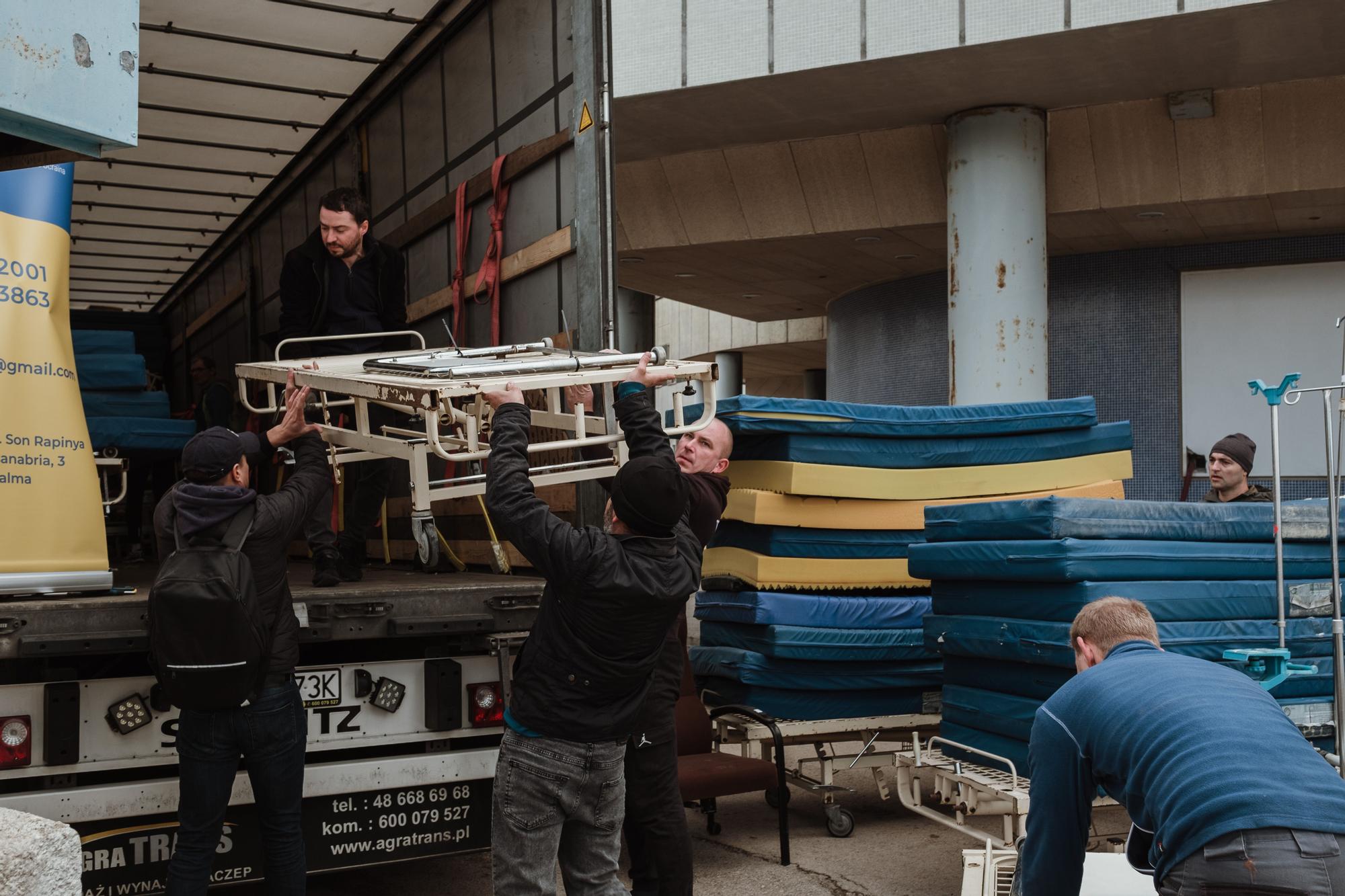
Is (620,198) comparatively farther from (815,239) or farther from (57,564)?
(57,564)

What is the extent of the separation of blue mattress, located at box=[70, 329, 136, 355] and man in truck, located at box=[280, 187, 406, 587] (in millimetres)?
2917

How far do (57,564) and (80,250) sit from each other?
7.73 meters

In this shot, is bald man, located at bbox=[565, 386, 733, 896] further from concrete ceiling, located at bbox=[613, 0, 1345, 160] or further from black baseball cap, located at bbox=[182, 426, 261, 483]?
concrete ceiling, located at bbox=[613, 0, 1345, 160]

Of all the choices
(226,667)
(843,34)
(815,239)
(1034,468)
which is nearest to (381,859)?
(226,667)

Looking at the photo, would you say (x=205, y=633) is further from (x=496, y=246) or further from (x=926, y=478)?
(x=926, y=478)

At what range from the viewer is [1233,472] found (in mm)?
6410

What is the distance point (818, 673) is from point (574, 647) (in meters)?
3.22

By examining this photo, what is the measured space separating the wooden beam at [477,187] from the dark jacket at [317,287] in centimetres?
48

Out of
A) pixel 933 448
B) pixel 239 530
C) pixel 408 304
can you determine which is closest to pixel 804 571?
pixel 933 448

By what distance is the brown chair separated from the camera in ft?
17.4

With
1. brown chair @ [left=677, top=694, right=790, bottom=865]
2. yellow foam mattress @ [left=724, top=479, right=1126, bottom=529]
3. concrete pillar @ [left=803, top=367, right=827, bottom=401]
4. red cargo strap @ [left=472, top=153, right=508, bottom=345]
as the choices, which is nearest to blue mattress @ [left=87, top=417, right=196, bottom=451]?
red cargo strap @ [left=472, top=153, right=508, bottom=345]

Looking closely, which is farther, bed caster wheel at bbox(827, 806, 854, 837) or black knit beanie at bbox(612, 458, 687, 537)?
bed caster wheel at bbox(827, 806, 854, 837)

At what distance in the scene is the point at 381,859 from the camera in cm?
400

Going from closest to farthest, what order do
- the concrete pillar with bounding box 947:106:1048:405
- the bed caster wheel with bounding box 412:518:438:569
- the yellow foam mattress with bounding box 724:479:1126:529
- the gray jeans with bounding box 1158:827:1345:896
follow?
1. the gray jeans with bounding box 1158:827:1345:896
2. the bed caster wheel with bounding box 412:518:438:569
3. the yellow foam mattress with bounding box 724:479:1126:529
4. the concrete pillar with bounding box 947:106:1048:405
